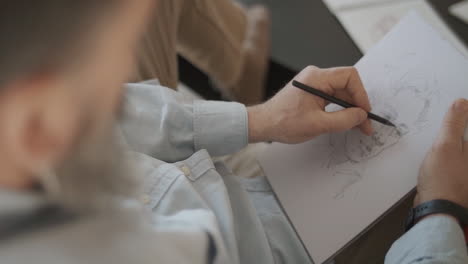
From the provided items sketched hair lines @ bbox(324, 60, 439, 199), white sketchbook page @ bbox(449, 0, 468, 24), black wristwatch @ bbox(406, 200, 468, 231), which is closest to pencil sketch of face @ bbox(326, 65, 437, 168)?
sketched hair lines @ bbox(324, 60, 439, 199)

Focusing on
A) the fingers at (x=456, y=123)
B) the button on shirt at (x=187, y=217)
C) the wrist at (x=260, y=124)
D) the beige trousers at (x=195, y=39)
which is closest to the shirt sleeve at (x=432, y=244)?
the button on shirt at (x=187, y=217)

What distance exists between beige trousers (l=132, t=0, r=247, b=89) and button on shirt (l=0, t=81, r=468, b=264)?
0.12 metres

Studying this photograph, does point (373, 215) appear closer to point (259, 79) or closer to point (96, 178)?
Answer: point (96, 178)

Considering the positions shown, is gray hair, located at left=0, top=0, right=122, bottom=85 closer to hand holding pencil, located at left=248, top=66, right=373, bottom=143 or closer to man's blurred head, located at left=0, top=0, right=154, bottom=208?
man's blurred head, located at left=0, top=0, right=154, bottom=208

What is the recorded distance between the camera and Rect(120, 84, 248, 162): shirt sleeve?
2.11 ft

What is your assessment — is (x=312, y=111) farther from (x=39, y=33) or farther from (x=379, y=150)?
(x=39, y=33)

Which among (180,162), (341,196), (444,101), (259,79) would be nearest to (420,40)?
(444,101)

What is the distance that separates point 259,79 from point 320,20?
0.28 metres

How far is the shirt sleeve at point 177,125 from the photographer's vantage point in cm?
64

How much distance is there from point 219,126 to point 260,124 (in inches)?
2.5

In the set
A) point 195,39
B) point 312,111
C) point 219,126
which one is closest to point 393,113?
point 312,111

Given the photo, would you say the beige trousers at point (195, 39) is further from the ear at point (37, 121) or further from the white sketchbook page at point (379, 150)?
the ear at point (37, 121)

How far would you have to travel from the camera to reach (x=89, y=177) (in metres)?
0.31

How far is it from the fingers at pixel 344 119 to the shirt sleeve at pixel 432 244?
0.16 meters
